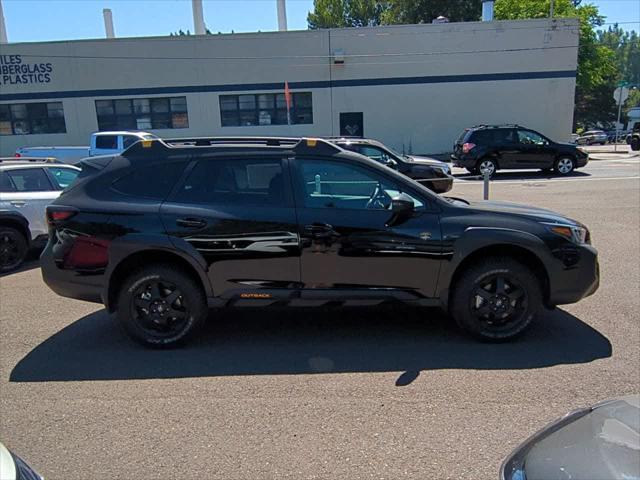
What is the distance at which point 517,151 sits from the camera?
17.7m

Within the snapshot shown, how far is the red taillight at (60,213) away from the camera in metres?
4.34

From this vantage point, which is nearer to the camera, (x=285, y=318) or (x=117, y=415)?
(x=117, y=415)

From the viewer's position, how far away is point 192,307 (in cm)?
435

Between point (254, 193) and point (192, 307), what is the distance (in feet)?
3.88

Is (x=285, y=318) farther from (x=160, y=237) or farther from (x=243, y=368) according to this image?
(x=160, y=237)

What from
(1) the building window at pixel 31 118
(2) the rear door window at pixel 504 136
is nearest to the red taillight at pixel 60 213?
(2) the rear door window at pixel 504 136

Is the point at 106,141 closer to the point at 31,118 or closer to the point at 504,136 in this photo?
the point at 31,118

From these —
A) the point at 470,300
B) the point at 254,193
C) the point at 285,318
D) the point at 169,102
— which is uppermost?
the point at 169,102

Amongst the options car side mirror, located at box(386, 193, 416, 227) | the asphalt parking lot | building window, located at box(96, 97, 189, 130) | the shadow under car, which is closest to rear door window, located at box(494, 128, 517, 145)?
the asphalt parking lot

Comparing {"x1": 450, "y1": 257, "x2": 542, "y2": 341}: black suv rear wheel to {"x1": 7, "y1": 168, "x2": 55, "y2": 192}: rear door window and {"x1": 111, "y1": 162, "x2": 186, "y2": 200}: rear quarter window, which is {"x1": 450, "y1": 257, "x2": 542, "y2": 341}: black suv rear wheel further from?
{"x1": 7, "y1": 168, "x2": 55, "y2": 192}: rear door window

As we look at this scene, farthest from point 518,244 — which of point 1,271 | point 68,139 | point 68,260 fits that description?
point 68,139

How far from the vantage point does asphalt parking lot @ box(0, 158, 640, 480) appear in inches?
113

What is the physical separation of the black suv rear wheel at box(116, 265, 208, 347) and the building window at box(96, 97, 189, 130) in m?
24.9

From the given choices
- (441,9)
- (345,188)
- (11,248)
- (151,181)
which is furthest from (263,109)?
(441,9)
